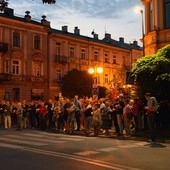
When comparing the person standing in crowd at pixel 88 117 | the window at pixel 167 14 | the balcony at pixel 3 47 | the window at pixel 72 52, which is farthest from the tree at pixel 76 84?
the person standing in crowd at pixel 88 117

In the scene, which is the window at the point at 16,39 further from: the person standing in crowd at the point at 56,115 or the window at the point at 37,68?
the person standing in crowd at the point at 56,115

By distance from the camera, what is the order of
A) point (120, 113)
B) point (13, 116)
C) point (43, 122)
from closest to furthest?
point (120, 113), point (43, 122), point (13, 116)

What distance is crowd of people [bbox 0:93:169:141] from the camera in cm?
1950

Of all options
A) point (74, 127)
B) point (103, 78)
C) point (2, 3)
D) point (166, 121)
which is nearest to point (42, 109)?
point (74, 127)

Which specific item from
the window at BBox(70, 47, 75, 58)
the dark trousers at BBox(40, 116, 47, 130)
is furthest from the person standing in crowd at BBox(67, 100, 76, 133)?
the window at BBox(70, 47, 75, 58)

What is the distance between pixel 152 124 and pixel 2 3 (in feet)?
27.4

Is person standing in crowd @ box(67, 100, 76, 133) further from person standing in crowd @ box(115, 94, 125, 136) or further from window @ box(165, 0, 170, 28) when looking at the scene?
window @ box(165, 0, 170, 28)

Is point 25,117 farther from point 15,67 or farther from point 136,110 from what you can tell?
point 15,67

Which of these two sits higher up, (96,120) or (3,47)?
(3,47)

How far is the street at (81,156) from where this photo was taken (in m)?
10.5

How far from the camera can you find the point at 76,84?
52188mm

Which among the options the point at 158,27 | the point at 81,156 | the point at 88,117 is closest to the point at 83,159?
the point at 81,156

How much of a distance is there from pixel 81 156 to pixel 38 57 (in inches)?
1673

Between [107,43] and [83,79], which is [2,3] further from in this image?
[107,43]
